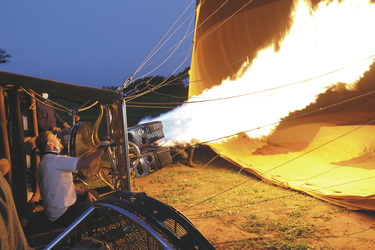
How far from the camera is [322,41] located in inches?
214

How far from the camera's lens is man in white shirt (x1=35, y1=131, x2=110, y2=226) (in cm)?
257

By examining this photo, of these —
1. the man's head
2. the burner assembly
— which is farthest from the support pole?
the burner assembly

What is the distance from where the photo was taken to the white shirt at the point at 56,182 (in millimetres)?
2566

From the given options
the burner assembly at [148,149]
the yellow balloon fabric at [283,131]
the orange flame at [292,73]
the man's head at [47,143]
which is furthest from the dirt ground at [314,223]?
the orange flame at [292,73]

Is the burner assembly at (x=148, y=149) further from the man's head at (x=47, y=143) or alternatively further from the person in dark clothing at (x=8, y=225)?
the person in dark clothing at (x=8, y=225)

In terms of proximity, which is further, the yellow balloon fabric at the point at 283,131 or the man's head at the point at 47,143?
the yellow balloon fabric at the point at 283,131

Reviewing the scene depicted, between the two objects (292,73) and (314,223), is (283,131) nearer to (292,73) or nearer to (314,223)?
(292,73)

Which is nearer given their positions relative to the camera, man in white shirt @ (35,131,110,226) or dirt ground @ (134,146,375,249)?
man in white shirt @ (35,131,110,226)

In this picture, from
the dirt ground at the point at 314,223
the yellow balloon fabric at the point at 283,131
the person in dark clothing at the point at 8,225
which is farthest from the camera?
the yellow balloon fabric at the point at 283,131

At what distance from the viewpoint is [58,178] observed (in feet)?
8.56

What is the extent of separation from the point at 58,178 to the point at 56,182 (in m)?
0.04

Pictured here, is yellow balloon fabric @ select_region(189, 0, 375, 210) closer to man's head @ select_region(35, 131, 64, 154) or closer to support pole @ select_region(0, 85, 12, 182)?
man's head @ select_region(35, 131, 64, 154)

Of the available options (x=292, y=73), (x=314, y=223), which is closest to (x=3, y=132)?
(x=314, y=223)

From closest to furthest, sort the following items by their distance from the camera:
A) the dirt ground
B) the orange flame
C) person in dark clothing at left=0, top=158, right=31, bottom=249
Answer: person in dark clothing at left=0, top=158, right=31, bottom=249 → the dirt ground → the orange flame
